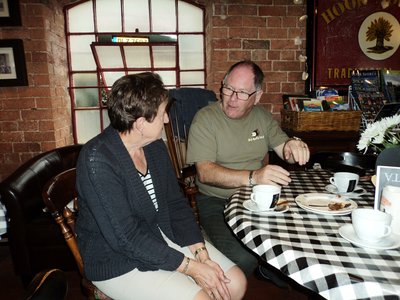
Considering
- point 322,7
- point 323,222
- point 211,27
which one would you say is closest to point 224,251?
point 323,222

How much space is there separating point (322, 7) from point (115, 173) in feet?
8.74

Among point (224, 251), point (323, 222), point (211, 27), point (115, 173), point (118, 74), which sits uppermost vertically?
point (211, 27)

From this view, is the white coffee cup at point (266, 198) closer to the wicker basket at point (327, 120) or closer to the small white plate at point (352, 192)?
the small white plate at point (352, 192)

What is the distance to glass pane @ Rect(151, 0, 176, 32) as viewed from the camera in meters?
3.11

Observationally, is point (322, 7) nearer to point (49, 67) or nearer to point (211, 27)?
point (211, 27)

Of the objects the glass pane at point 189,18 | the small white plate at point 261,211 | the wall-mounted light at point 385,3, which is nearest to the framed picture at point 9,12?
the glass pane at point 189,18

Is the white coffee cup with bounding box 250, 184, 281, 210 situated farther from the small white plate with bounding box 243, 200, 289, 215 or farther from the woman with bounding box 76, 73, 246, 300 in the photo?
the woman with bounding box 76, 73, 246, 300

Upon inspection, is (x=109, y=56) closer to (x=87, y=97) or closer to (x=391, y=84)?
(x=87, y=97)

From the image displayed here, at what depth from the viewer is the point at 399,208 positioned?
86 cm

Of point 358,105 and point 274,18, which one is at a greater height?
→ point 274,18

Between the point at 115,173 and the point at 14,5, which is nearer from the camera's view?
the point at 115,173

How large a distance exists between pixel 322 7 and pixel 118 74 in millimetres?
2049

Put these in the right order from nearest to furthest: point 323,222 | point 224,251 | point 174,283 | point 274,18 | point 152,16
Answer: point 323,222
point 174,283
point 224,251
point 274,18
point 152,16

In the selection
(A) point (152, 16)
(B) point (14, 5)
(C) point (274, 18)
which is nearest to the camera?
(B) point (14, 5)
